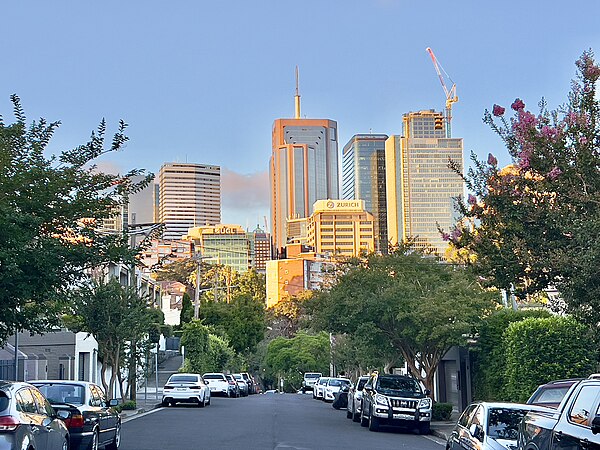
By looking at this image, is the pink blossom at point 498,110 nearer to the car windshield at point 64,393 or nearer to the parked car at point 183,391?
the car windshield at point 64,393

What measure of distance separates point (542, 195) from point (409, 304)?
50.5ft

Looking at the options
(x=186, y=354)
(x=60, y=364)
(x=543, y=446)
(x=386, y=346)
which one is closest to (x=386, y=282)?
(x=386, y=346)

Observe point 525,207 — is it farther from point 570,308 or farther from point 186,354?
point 186,354

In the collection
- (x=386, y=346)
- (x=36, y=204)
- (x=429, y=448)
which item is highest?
(x=36, y=204)

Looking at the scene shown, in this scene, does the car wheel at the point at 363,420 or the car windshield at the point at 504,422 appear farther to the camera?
the car wheel at the point at 363,420

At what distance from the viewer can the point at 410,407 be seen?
27.9m

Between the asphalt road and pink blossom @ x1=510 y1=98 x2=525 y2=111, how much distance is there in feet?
28.8

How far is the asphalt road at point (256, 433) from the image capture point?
22.1 metres

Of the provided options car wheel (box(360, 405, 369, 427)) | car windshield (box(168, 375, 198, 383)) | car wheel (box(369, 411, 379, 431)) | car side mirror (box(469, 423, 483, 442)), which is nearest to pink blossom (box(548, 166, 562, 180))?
car side mirror (box(469, 423, 483, 442))

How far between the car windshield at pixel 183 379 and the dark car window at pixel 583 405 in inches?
1289

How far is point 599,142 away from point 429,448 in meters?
9.01

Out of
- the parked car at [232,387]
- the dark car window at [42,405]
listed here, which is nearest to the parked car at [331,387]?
the parked car at [232,387]

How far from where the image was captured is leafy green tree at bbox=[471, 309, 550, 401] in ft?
93.7

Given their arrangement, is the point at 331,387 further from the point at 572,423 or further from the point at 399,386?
the point at 572,423
